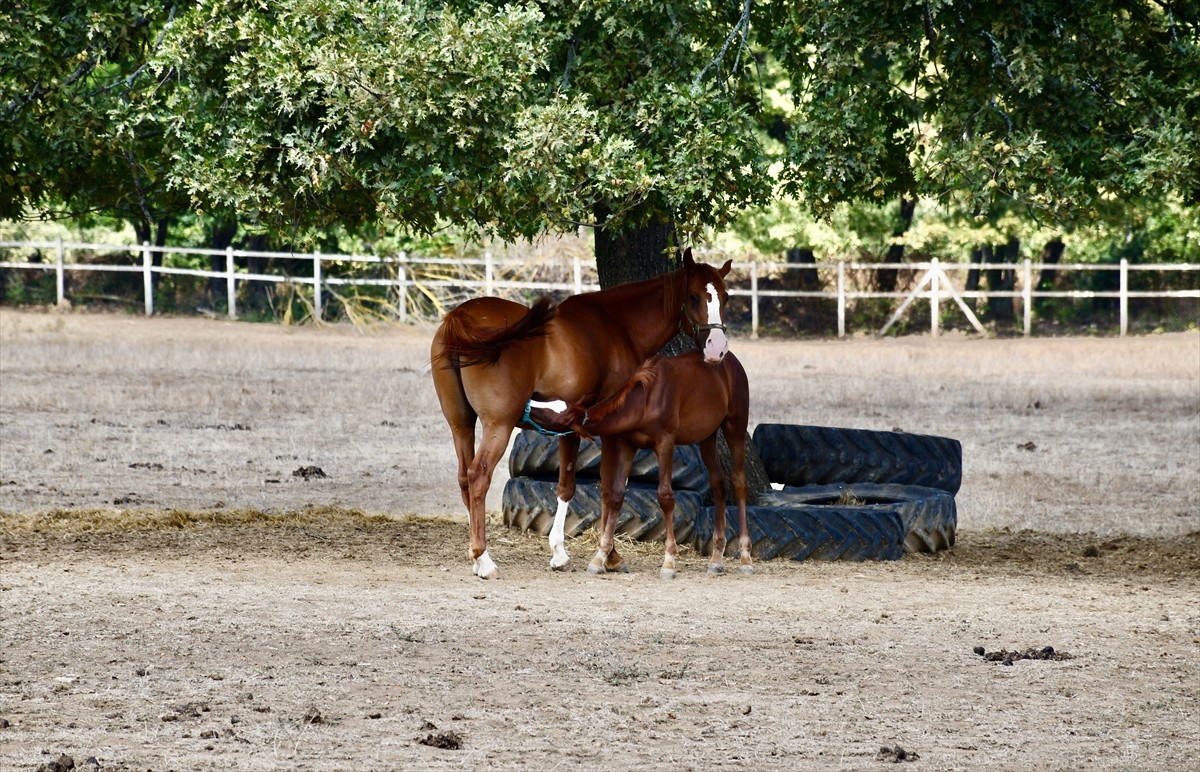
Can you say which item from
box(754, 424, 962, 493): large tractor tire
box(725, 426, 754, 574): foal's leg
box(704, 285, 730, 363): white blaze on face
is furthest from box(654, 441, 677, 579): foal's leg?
box(754, 424, 962, 493): large tractor tire

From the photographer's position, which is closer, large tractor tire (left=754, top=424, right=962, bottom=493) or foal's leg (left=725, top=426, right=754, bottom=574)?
foal's leg (left=725, top=426, right=754, bottom=574)

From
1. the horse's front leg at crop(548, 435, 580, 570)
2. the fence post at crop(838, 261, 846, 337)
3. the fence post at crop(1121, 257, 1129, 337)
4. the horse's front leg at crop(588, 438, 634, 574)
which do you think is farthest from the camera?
the fence post at crop(838, 261, 846, 337)

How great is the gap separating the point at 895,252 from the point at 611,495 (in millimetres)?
35042

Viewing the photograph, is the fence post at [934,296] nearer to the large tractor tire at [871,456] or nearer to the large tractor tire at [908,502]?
the large tractor tire at [871,456]

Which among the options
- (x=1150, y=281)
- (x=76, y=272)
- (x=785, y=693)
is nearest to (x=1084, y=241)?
(x=1150, y=281)

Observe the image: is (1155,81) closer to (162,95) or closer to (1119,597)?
(1119,597)

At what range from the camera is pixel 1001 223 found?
3847 centimetres

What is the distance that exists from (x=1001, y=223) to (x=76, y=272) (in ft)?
78.7

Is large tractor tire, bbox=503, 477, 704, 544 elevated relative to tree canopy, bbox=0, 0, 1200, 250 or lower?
lower

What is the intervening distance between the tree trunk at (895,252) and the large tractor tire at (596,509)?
2741 centimetres

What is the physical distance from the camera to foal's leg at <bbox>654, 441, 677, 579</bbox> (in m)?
10.2

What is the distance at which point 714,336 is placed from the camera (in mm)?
9984

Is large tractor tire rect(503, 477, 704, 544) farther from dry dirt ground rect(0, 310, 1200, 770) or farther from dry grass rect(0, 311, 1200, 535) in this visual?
dry grass rect(0, 311, 1200, 535)

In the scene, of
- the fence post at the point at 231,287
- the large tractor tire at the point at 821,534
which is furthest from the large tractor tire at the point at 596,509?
the fence post at the point at 231,287
